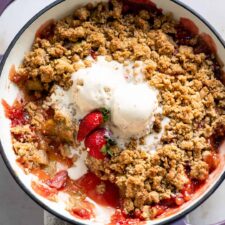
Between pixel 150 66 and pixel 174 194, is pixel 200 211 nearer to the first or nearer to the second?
pixel 174 194

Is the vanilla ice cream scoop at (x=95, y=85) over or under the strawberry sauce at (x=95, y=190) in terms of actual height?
over

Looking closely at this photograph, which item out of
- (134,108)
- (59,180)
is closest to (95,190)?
(59,180)

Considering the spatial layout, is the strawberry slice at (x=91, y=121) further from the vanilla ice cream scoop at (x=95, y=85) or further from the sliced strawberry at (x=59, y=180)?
the sliced strawberry at (x=59, y=180)

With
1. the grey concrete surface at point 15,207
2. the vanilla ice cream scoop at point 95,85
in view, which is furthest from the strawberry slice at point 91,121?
the grey concrete surface at point 15,207

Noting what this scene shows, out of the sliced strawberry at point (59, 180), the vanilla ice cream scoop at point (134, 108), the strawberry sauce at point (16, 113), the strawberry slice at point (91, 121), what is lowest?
the sliced strawberry at point (59, 180)

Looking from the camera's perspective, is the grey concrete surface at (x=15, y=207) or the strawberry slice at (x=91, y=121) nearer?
the strawberry slice at (x=91, y=121)

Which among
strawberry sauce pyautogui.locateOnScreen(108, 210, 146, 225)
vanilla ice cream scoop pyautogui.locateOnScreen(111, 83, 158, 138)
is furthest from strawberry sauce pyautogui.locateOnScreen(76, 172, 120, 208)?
vanilla ice cream scoop pyautogui.locateOnScreen(111, 83, 158, 138)

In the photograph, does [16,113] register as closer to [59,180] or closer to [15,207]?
[59,180]
